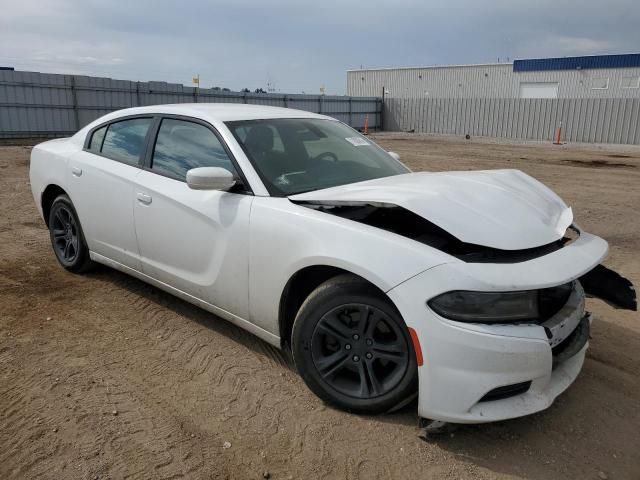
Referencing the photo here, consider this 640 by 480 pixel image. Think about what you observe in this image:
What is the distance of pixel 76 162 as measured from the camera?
15.2ft

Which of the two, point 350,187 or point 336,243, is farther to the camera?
point 350,187

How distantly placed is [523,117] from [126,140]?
94.3ft

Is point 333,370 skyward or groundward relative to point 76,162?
groundward

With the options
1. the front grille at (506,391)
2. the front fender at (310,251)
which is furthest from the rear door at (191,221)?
the front grille at (506,391)

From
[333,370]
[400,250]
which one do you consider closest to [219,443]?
[333,370]

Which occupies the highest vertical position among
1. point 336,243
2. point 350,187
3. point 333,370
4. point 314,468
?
point 350,187

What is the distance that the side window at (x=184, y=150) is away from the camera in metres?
3.60

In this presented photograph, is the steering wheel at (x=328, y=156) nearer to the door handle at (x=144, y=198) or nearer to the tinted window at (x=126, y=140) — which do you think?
the door handle at (x=144, y=198)

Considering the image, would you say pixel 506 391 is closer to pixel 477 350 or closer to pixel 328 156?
pixel 477 350

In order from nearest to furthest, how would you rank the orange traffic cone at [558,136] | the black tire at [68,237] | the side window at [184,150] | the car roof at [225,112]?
the side window at [184,150] < the car roof at [225,112] < the black tire at [68,237] < the orange traffic cone at [558,136]

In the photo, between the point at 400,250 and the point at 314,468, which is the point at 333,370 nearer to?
the point at 314,468

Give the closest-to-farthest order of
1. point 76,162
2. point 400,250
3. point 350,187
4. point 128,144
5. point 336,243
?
point 400,250 → point 336,243 → point 350,187 → point 128,144 → point 76,162

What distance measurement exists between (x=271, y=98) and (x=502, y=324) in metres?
27.6

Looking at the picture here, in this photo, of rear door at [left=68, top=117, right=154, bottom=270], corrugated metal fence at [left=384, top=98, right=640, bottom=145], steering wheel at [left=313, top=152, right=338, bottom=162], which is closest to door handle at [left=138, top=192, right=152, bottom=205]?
rear door at [left=68, top=117, right=154, bottom=270]
